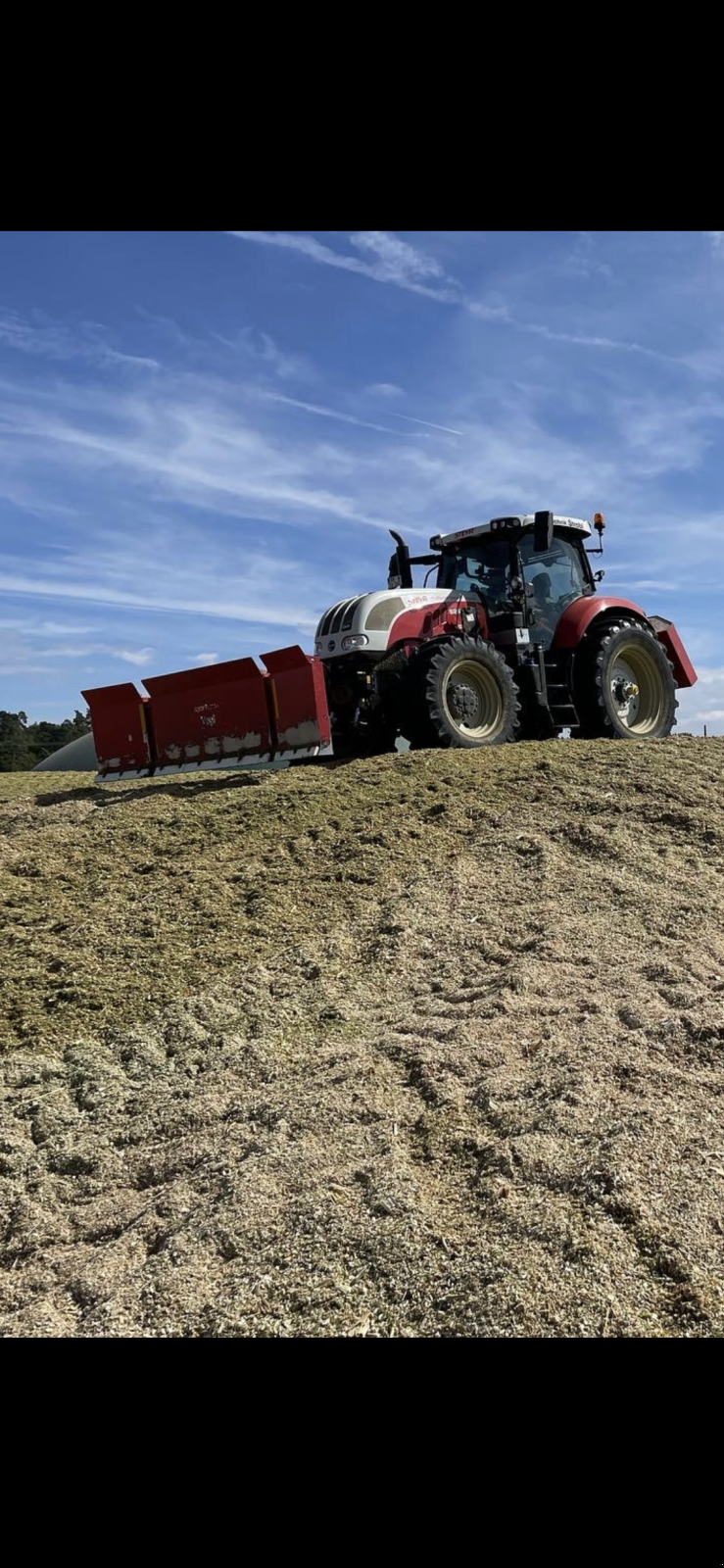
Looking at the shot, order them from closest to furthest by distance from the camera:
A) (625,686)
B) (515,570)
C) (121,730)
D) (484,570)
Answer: (121,730)
(515,570)
(484,570)
(625,686)

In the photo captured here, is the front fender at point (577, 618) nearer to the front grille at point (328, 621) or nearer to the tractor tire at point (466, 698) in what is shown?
the tractor tire at point (466, 698)

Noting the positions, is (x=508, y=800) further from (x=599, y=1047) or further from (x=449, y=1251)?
(x=449, y=1251)

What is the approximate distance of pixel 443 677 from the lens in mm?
8641

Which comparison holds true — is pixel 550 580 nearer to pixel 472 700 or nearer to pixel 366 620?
pixel 472 700

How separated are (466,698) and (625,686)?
7.57ft

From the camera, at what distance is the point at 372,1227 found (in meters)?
3.19

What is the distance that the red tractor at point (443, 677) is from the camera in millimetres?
8617

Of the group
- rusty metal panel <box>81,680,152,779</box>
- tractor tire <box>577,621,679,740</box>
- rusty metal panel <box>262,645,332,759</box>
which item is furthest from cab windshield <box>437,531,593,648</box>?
rusty metal panel <box>81,680,152,779</box>

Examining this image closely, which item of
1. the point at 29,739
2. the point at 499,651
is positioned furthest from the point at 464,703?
the point at 29,739

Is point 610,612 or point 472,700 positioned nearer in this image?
point 472,700

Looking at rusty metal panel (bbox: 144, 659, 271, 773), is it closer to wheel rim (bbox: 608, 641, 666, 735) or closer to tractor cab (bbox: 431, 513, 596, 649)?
tractor cab (bbox: 431, 513, 596, 649)

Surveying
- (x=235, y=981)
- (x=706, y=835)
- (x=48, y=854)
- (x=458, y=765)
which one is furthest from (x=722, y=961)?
(x=48, y=854)

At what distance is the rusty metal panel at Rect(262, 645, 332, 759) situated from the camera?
8258mm

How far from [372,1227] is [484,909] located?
8.73 ft
